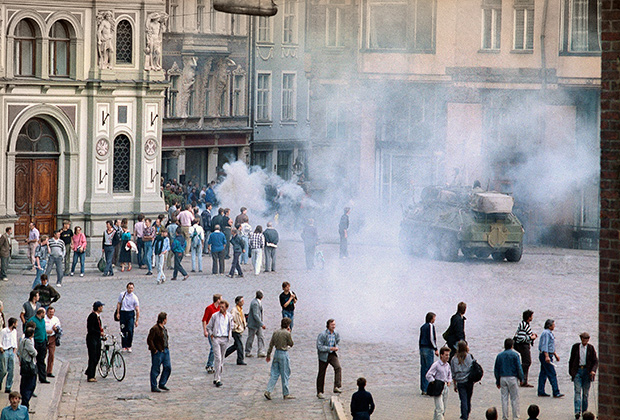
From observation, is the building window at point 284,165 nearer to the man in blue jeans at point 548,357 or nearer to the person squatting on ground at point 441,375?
the man in blue jeans at point 548,357

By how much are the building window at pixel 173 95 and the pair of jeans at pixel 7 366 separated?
26629 mm

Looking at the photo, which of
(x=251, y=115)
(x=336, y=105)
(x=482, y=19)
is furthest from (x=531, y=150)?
(x=251, y=115)

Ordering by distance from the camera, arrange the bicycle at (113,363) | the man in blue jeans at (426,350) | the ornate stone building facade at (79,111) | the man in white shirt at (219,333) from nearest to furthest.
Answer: the man in blue jeans at (426,350)
the man in white shirt at (219,333)
the bicycle at (113,363)
the ornate stone building facade at (79,111)

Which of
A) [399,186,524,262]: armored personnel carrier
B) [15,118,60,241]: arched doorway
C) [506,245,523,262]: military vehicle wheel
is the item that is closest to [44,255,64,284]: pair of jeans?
[15,118,60,241]: arched doorway

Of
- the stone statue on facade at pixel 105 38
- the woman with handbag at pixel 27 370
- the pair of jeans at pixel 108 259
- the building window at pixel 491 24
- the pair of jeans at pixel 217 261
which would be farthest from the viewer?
the stone statue on facade at pixel 105 38

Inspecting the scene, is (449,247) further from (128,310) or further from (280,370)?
(280,370)

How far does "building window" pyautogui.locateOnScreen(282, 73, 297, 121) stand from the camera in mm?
39594

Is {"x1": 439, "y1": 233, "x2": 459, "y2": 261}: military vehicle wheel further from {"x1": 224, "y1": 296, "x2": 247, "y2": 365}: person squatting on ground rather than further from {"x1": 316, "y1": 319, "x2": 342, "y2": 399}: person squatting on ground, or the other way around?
{"x1": 316, "y1": 319, "x2": 342, "y2": 399}: person squatting on ground

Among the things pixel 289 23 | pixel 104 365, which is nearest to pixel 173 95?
pixel 289 23

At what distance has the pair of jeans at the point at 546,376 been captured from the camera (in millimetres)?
15883

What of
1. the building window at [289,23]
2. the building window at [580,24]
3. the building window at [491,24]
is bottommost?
the building window at [491,24]

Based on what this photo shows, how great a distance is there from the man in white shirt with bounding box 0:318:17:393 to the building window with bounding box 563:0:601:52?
15738mm

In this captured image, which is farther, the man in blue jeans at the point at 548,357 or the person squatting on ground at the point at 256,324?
the person squatting on ground at the point at 256,324

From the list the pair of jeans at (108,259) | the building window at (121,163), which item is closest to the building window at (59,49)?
the building window at (121,163)
